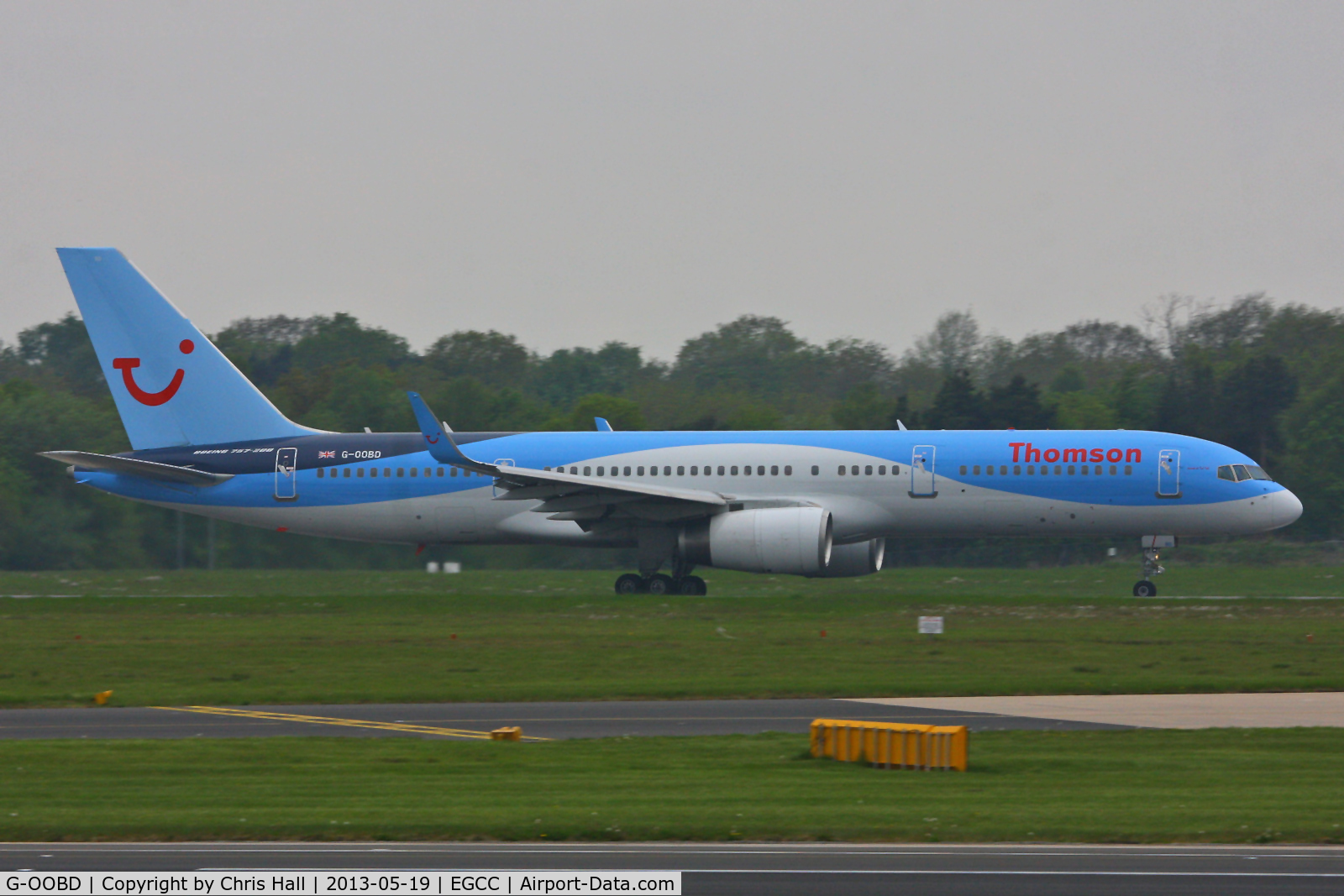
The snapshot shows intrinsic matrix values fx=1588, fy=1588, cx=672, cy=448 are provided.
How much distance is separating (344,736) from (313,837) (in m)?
6.41

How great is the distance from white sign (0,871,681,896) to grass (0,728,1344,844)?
5.62 feet

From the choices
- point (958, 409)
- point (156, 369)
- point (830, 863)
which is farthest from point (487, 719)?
point (958, 409)

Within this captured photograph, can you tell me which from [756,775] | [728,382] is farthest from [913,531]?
[728,382]

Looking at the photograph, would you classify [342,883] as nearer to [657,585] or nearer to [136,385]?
[657,585]

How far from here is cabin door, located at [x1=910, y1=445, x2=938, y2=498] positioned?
37094mm

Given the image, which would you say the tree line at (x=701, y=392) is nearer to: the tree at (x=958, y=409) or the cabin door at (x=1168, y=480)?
the tree at (x=958, y=409)

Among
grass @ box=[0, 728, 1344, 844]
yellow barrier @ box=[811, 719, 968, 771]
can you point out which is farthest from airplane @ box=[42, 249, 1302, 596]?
yellow barrier @ box=[811, 719, 968, 771]

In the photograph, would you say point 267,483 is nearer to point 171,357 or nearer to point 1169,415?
point 171,357

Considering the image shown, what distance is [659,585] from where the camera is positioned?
38656 mm

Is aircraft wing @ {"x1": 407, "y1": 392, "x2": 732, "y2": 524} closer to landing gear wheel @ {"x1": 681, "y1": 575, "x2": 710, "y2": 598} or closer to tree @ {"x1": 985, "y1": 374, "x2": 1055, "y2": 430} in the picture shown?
landing gear wheel @ {"x1": 681, "y1": 575, "x2": 710, "y2": 598}

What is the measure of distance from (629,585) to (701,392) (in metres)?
67.4

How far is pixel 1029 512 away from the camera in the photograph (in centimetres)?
3706

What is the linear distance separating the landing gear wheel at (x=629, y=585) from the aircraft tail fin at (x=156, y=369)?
9624 millimetres

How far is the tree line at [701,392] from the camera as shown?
5184 centimetres
